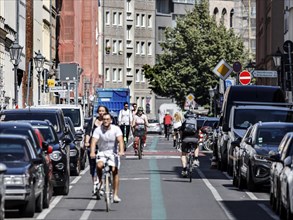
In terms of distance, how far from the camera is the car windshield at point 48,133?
2947cm

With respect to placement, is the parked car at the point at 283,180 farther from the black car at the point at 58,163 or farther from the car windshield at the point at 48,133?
the car windshield at the point at 48,133

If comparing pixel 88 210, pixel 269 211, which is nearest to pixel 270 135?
pixel 269 211

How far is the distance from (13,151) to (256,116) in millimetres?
15535

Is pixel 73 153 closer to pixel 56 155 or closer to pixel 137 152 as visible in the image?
pixel 56 155

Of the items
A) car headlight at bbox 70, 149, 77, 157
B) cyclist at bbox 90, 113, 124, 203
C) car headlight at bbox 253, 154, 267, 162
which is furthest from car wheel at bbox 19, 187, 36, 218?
car headlight at bbox 70, 149, 77, 157

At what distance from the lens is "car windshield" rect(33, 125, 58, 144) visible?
29.5m

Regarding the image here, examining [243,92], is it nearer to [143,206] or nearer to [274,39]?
[143,206]

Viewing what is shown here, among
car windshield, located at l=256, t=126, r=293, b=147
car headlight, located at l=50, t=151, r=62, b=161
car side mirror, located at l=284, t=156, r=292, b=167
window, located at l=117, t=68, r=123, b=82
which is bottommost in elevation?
car headlight, located at l=50, t=151, r=62, b=161

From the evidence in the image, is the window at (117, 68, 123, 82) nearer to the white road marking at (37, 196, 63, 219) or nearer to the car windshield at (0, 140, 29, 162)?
the white road marking at (37, 196, 63, 219)

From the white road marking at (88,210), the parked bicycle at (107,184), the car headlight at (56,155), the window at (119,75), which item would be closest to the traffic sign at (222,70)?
the car headlight at (56,155)

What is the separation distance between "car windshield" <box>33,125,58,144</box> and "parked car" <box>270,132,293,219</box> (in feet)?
19.5

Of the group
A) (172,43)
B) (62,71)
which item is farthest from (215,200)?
(172,43)

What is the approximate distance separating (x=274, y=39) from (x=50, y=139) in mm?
62253

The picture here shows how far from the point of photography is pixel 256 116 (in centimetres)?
3819
